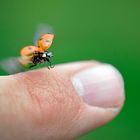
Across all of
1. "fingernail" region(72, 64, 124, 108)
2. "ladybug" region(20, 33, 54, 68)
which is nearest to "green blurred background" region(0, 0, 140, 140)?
"fingernail" region(72, 64, 124, 108)

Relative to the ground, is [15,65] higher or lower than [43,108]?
higher

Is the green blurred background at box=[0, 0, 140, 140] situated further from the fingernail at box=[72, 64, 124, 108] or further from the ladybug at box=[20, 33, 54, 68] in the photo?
the ladybug at box=[20, 33, 54, 68]

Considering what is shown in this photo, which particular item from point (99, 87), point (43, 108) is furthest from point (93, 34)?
point (43, 108)

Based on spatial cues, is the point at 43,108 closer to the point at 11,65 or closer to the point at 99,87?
the point at 11,65

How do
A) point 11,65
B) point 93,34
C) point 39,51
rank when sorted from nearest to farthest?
1. point 11,65
2. point 39,51
3. point 93,34

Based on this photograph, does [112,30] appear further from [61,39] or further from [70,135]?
[70,135]

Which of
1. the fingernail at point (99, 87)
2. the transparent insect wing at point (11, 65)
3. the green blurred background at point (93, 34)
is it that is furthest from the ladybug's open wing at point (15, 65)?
the green blurred background at point (93, 34)
